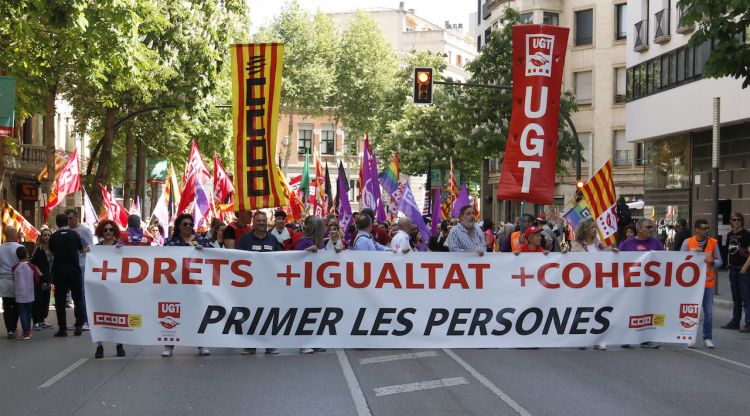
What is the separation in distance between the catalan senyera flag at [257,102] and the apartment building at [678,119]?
22.0m

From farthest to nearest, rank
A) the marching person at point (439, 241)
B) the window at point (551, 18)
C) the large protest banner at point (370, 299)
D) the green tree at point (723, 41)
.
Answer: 1. the window at point (551, 18)
2. the marching person at point (439, 241)
3. the green tree at point (723, 41)
4. the large protest banner at point (370, 299)

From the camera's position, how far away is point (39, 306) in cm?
1789

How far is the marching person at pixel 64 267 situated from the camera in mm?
16062

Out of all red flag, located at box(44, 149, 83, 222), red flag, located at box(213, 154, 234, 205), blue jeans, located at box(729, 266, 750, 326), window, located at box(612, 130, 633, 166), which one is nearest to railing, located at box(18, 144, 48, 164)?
red flag, located at box(213, 154, 234, 205)

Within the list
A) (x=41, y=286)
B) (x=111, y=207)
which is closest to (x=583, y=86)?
(x=111, y=207)

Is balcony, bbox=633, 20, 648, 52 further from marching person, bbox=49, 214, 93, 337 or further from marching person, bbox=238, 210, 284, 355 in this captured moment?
marching person, bbox=238, 210, 284, 355

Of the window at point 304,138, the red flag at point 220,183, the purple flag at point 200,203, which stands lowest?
the purple flag at point 200,203

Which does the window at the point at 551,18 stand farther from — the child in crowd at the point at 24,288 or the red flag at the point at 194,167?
the child in crowd at the point at 24,288

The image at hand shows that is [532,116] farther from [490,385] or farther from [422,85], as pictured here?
[422,85]

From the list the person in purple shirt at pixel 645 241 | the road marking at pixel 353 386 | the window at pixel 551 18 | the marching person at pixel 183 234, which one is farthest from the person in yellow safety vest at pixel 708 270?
the window at pixel 551 18

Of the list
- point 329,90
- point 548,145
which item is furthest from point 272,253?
point 329,90

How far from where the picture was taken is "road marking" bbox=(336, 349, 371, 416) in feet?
31.4

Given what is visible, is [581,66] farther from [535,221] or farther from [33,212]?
[535,221]

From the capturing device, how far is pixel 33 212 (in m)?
52.5
